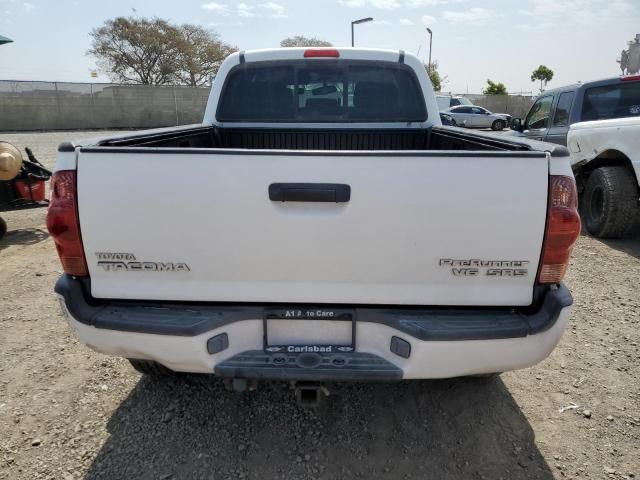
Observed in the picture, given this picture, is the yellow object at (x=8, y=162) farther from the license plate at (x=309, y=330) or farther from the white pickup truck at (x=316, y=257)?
the license plate at (x=309, y=330)

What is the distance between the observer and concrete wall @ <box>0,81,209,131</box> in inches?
1109

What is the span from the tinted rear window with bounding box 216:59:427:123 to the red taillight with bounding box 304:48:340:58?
0.08 meters

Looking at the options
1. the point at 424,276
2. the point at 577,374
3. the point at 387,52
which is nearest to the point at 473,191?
the point at 424,276

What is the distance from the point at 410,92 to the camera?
12.7 feet

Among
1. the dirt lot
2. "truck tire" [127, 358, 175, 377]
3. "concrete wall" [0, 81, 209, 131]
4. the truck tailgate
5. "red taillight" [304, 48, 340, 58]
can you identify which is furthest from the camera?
"concrete wall" [0, 81, 209, 131]

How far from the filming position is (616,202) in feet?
18.9

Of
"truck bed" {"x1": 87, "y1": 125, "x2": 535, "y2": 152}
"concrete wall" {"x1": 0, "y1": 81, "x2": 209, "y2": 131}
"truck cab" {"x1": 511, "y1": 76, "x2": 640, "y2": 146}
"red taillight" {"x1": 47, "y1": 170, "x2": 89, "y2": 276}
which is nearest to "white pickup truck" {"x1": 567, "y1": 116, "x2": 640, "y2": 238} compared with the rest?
"truck cab" {"x1": 511, "y1": 76, "x2": 640, "y2": 146}

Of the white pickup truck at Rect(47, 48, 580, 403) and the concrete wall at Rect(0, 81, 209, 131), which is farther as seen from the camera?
the concrete wall at Rect(0, 81, 209, 131)

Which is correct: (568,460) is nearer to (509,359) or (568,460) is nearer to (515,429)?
(515,429)

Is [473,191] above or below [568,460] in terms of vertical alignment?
above

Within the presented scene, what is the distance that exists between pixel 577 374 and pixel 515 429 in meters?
0.87

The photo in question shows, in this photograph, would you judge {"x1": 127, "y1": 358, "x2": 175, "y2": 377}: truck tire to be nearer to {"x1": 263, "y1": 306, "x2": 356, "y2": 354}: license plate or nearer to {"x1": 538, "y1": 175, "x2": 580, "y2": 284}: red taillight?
{"x1": 263, "y1": 306, "x2": 356, "y2": 354}: license plate

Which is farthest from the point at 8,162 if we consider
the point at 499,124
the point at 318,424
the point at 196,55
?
the point at 196,55

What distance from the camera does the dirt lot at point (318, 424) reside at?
2322 millimetres
